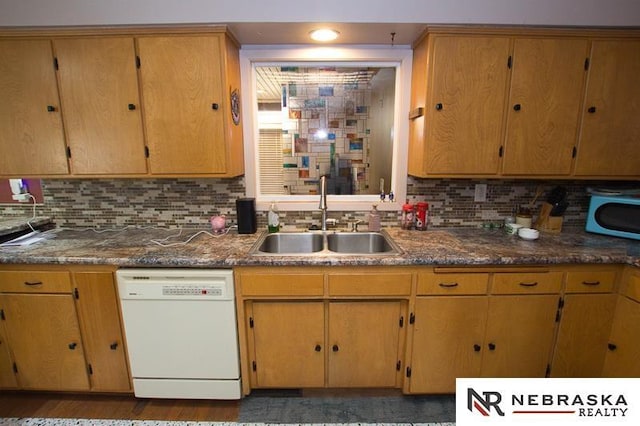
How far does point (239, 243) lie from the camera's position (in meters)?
1.87

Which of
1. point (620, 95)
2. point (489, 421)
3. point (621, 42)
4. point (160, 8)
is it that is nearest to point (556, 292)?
point (489, 421)

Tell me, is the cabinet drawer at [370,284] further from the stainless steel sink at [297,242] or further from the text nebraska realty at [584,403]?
the text nebraska realty at [584,403]

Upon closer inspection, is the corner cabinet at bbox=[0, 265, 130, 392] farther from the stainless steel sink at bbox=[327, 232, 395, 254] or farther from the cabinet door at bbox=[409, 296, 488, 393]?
the cabinet door at bbox=[409, 296, 488, 393]

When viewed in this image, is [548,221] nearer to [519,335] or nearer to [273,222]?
[519,335]

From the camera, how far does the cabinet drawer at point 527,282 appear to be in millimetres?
1620

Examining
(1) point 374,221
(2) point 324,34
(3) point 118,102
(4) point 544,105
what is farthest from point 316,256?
(4) point 544,105

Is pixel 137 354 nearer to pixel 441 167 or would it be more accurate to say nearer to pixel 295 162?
pixel 295 162

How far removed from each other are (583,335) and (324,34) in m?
2.36

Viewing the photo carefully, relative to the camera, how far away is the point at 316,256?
1629 millimetres

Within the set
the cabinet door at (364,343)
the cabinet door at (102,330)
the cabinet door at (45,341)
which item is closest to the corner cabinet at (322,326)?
the cabinet door at (364,343)

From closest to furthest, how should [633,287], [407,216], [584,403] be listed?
[584,403] → [633,287] → [407,216]

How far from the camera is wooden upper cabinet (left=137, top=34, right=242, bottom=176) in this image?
1.72 meters

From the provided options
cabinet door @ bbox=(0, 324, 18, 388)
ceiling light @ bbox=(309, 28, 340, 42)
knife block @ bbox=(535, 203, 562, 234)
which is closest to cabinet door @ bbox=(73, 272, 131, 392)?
cabinet door @ bbox=(0, 324, 18, 388)

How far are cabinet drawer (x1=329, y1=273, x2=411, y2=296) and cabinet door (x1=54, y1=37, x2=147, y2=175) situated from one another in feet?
4.61
